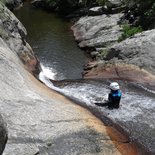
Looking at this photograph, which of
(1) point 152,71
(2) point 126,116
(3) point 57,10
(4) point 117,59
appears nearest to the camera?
(2) point 126,116

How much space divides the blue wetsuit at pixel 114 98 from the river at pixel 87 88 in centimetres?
36

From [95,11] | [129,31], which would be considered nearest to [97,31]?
[129,31]

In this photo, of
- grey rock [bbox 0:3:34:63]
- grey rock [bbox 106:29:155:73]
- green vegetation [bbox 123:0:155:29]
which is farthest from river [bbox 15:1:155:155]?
green vegetation [bbox 123:0:155:29]

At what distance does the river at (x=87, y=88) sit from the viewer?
70.5ft

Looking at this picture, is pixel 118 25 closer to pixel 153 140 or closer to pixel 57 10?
pixel 57 10

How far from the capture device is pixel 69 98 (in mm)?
25281

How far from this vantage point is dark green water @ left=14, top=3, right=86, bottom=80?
1500 inches

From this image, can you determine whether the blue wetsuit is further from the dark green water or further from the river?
the dark green water

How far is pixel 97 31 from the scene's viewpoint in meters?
48.3

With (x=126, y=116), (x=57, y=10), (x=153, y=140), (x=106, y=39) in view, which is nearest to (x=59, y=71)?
(x=106, y=39)

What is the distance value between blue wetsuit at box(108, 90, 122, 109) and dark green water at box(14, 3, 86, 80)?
13.0 m

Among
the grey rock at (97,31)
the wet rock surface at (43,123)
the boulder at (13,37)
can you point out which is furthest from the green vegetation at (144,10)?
the wet rock surface at (43,123)

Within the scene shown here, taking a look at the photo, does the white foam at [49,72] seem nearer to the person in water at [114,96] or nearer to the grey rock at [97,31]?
the grey rock at [97,31]

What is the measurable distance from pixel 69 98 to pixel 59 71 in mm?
12540
